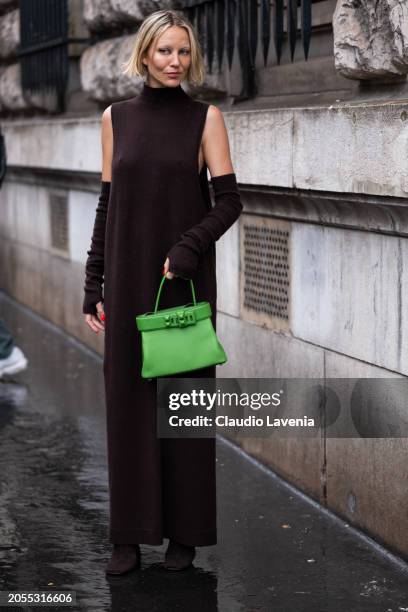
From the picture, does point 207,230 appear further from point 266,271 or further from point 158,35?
point 266,271

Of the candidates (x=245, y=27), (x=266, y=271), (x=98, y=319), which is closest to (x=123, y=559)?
(x=98, y=319)

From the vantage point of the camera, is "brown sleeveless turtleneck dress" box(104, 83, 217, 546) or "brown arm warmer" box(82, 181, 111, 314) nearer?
"brown sleeveless turtleneck dress" box(104, 83, 217, 546)

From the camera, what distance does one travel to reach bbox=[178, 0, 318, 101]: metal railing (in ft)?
19.6

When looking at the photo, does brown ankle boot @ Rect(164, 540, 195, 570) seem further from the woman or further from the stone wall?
the stone wall

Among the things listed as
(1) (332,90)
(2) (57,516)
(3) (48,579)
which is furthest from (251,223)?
(3) (48,579)

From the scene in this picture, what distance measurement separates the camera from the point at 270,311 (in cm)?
612

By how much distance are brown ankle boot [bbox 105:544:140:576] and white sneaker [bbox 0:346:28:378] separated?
3748 mm

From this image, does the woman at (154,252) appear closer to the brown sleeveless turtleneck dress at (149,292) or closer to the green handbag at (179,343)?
the brown sleeveless turtleneck dress at (149,292)

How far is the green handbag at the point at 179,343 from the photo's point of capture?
4.29 m

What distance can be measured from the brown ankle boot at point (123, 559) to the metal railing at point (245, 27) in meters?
2.13

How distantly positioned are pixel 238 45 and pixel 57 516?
2352 mm

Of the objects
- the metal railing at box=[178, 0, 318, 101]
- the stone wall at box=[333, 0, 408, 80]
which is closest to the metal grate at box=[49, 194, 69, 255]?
the metal railing at box=[178, 0, 318, 101]

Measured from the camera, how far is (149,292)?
447 centimetres

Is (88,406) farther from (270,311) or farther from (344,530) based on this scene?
(344,530)
